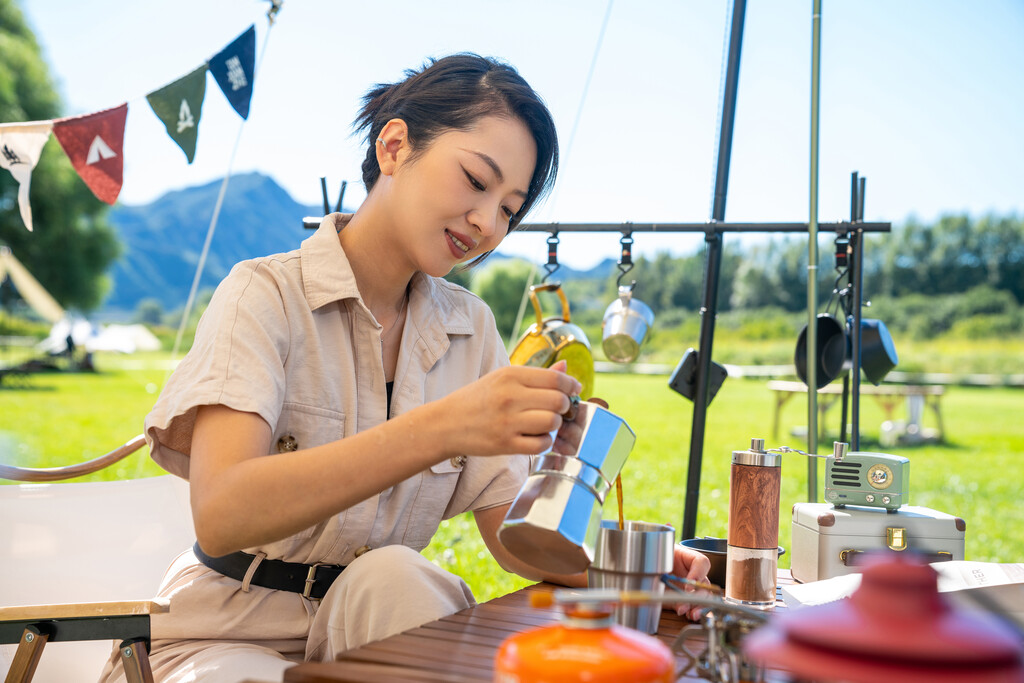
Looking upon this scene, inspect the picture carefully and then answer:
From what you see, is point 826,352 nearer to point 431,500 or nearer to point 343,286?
point 431,500

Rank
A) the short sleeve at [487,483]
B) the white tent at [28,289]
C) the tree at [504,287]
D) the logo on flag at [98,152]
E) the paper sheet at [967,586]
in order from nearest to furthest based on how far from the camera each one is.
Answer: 1. the paper sheet at [967,586]
2. the short sleeve at [487,483]
3. the logo on flag at [98,152]
4. the tree at [504,287]
5. the white tent at [28,289]

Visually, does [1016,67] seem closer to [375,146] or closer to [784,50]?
[784,50]

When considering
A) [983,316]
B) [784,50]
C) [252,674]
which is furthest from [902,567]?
[784,50]

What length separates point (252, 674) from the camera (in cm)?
86

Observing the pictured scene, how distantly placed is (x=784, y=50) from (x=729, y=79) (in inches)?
551

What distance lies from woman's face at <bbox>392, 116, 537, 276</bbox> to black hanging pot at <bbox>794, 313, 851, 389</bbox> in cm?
92

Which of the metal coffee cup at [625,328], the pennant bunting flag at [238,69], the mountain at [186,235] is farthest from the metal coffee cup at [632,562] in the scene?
the mountain at [186,235]

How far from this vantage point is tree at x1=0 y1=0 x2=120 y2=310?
49.4ft

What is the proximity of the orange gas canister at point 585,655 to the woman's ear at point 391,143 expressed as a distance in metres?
0.85

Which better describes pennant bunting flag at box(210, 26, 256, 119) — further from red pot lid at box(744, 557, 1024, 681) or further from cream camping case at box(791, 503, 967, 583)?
red pot lid at box(744, 557, 1024, 681)

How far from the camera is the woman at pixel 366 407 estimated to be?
0.78 m

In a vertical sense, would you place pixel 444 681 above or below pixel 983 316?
below

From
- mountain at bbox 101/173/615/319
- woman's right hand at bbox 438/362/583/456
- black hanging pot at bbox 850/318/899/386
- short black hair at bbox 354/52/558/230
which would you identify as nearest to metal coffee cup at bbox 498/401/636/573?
woman's right hand at bbox 438/362/583/456

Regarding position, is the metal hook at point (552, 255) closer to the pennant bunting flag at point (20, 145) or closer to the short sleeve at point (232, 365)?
the short sleeve at point (232, 365)
